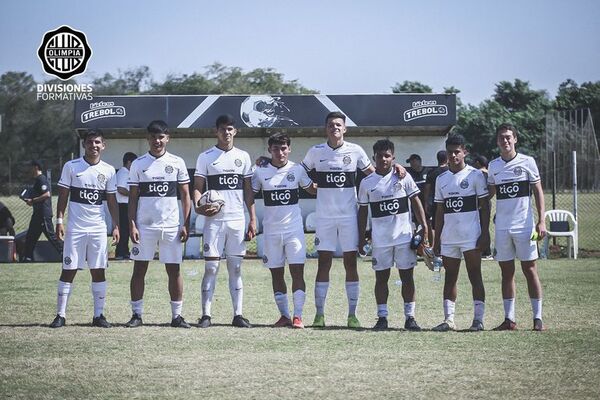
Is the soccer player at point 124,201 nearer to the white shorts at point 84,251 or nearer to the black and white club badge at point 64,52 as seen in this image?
the black and white club badge at point 64,52

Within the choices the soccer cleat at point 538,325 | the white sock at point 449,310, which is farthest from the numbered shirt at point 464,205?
the soccer cleat at point 538,325

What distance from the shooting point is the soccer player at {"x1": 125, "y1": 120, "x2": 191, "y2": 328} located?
11.2 metres

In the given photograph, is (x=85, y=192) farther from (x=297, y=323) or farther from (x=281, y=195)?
(x=297, y=323)

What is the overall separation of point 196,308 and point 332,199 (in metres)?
3.32

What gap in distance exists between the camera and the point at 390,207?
37.0ft

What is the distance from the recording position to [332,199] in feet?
37.7

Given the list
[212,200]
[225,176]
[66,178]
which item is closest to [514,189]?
[225,176]

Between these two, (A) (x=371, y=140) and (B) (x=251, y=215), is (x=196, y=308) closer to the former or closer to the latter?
(B) (x=251, y=215)

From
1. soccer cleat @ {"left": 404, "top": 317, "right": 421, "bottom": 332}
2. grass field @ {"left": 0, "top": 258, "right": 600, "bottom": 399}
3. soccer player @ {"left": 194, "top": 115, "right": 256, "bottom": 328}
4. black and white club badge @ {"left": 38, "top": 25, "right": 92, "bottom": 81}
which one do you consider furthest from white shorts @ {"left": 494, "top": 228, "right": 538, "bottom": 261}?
black and white club badge @ {"left": 38, "top": 25, "right": 92, "bottom": 81}

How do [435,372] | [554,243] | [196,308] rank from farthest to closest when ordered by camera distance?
[554,243]
[196,308]
[435,372]

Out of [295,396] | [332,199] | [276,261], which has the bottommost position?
[295,396]

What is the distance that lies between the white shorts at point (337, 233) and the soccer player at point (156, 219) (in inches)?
68.5

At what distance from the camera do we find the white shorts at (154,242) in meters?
11.2

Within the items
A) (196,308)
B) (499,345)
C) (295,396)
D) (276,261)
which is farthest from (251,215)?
(295,396)
